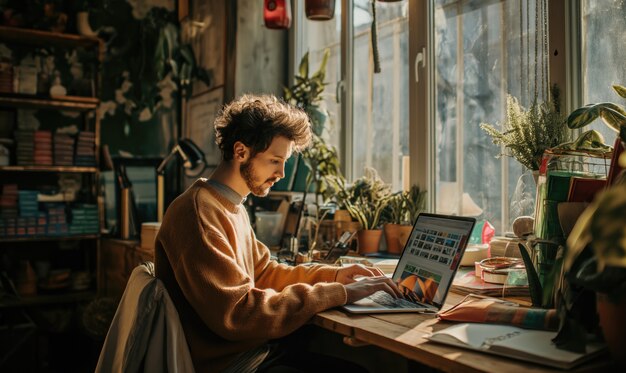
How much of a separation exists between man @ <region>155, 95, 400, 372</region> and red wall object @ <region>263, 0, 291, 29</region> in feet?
3.49

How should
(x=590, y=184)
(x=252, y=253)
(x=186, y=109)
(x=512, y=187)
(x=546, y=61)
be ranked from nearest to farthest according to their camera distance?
(x=590, y=184) → (x=252, y=253) → (x=546, y=61) → (x=512, y=187) → (x=186, y=109)

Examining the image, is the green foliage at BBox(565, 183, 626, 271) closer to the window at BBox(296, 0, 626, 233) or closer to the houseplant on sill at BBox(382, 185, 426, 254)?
the window at BBox(296, 0, 626, 233)

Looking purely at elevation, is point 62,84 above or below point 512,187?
above

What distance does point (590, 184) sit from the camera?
58.6 inches

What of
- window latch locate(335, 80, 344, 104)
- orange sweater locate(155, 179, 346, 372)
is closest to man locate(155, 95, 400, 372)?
orange sweater locate(155, 179, 346, 372)

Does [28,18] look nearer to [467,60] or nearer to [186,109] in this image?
[186,109]

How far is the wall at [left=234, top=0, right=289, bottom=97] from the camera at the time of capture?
155 inches

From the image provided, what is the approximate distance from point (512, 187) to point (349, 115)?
1.25 metres

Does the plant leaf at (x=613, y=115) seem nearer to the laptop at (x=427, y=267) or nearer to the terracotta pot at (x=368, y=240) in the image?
the laptop at (x=427, y=267)

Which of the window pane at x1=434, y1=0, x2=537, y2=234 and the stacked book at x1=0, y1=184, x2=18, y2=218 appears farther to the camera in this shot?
the stacked book at x1=0, y1=184, x2=18, y2=218

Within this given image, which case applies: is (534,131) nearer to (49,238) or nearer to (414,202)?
(414,202)

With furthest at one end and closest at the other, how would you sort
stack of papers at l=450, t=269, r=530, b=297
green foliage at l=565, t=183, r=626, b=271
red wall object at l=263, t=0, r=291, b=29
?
red wall object at l=263, t=0, r=291, b=29 < stack of papers at l=450, t=269, r=530, b=297 < green foliage at l=565, t=183, r=626, b=271

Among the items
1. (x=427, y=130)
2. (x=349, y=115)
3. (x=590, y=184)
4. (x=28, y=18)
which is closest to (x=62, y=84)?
(x=28, y=18)

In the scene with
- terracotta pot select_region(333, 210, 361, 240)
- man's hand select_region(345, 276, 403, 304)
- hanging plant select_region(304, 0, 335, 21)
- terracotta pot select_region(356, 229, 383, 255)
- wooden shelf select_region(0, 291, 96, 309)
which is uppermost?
hanging plant select_region(304, 0, 335, 21)
